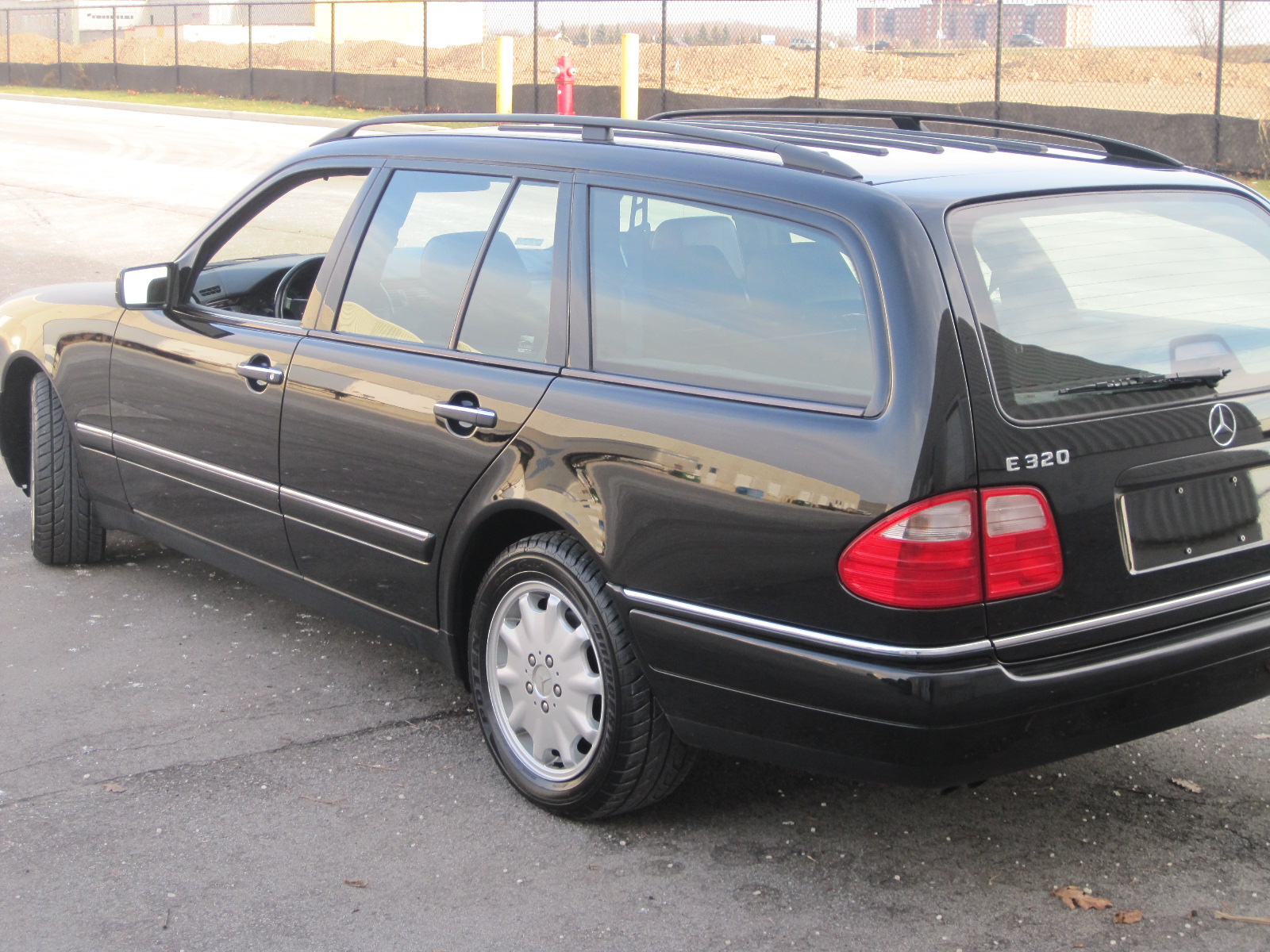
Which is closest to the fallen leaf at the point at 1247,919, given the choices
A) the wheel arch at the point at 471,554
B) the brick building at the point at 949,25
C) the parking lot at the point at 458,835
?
the parking lot at the point at 458,835

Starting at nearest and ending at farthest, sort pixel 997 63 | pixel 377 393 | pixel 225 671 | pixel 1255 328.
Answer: pixel 1255 328
pixel 377 393
pixel 225 671
pixel 997 63

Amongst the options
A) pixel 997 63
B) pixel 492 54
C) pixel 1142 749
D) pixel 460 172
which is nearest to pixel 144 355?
pixel 460 172

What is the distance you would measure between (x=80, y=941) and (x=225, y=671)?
1.58 meters

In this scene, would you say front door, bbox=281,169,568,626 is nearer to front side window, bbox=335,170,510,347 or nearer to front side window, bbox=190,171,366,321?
front side window, bbox=335,170,510,347

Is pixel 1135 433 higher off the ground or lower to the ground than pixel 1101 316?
lower

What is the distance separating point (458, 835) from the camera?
3506 millimetres

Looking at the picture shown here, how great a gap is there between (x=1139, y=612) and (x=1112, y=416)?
1.38 feet

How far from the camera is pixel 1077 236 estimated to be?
10.8 ft

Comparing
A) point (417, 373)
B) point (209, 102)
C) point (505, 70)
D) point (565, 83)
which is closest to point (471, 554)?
point (417, 373)

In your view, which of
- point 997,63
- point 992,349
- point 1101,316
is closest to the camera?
point 992,349

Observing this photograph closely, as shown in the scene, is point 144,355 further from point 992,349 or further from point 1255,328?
point 1255,328

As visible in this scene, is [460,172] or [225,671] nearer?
[460,172]

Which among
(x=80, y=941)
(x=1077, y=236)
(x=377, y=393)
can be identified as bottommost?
(x=80, y=941)

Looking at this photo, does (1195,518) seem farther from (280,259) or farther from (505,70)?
(505,70)
